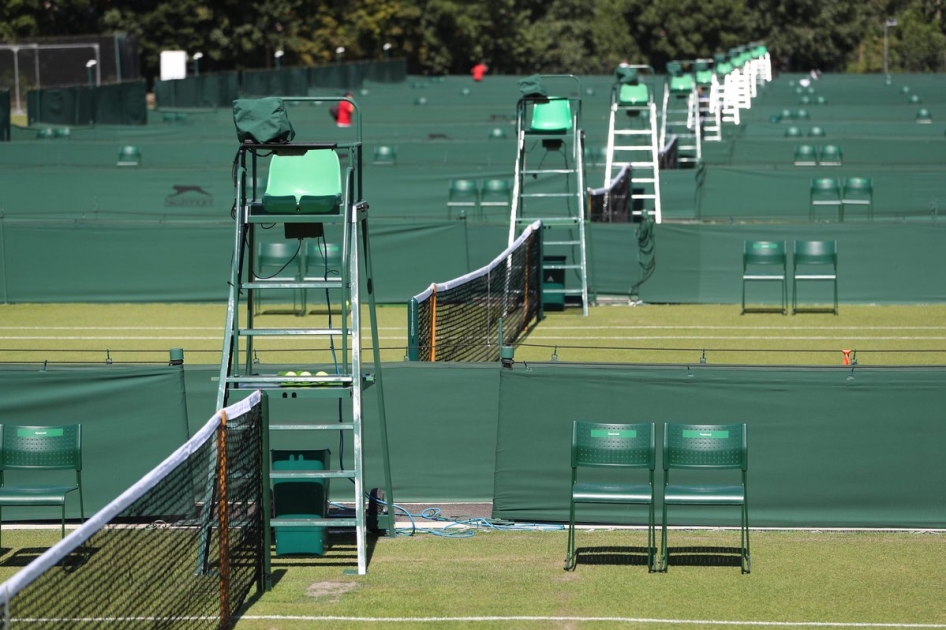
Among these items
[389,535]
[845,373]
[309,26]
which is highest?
[309,26]

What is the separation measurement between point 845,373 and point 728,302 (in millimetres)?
11524

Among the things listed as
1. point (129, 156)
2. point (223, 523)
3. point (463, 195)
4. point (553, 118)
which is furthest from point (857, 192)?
point (223, 523)

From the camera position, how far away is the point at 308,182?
12.0 metres

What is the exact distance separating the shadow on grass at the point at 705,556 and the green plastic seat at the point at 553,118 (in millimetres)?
11963

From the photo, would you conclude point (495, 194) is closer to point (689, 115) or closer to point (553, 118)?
point (553, 118)

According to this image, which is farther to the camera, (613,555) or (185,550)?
(613,555)

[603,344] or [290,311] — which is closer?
[603,344]

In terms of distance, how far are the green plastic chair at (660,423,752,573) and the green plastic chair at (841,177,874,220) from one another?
18.6m

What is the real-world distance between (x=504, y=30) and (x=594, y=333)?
66.1m

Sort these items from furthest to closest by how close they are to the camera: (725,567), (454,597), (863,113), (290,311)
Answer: (863,113)
(290,311)
(725,567)
(454,597)

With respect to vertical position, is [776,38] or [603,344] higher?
[776,38]

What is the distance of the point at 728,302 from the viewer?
2448 centimetres

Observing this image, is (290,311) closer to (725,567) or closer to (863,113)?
(725,567)

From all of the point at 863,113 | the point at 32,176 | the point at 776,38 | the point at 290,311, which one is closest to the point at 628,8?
the point at 776,38
